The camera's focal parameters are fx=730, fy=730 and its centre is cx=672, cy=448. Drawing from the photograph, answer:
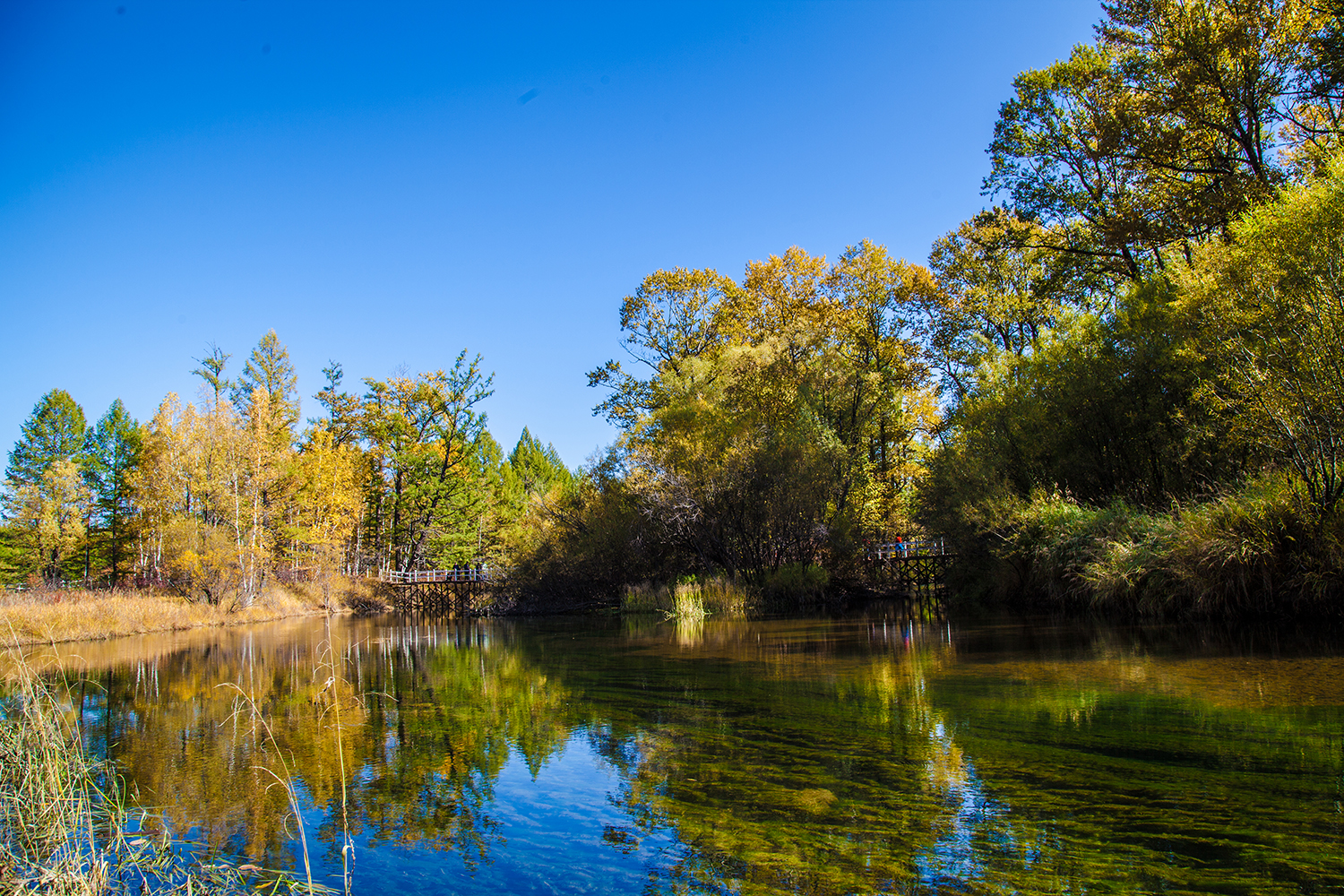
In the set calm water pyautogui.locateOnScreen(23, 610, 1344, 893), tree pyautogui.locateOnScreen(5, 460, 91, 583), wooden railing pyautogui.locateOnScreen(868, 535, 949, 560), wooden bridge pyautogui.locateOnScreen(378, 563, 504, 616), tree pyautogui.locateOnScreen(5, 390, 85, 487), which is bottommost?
wooden bridge pyautogui.locateOnScreen(378, 563, 504, 616)

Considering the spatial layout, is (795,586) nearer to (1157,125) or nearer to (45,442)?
(1157,125)

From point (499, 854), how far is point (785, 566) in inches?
801

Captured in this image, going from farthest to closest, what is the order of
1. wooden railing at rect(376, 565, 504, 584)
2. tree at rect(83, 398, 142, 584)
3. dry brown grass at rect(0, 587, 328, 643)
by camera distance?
tree at rect(83, 398, 142, 584) → wooden railing at rect(376, 565, 504, 584) → dry brown grass at rect(0, 587, 328, 643)

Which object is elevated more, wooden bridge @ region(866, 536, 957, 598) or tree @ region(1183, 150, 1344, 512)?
tree @ region(1183, 150, 1344, 512)

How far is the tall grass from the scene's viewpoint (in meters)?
3.16

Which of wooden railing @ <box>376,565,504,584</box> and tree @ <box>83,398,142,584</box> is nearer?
wooden railing @ <box>376,565,504,584</box>

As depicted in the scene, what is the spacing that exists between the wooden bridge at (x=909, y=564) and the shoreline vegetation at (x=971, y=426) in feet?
2.16

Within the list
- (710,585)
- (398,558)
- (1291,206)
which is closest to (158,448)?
(398,558)

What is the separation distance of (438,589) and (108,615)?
18608 millimetres

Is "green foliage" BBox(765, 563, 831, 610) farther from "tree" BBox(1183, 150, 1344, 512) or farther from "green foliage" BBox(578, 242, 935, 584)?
"tree" BBox(1183, 150, 1344, 512)

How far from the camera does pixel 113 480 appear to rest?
43.9 metres

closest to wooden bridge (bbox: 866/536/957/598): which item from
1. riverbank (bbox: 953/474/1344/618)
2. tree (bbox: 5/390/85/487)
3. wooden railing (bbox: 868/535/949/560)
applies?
wooden railing (bbox: 868/535/949/560)

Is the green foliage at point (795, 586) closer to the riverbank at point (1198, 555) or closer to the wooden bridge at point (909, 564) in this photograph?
the wooden bridge at point (909, 564)

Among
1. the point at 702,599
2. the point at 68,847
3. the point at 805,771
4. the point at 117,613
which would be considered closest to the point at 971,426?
the point at 702,599
